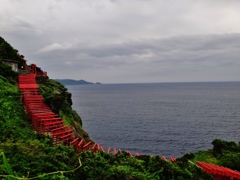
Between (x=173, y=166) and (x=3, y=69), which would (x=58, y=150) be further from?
(x=3, y=69)

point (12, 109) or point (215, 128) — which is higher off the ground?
point (12, 109)

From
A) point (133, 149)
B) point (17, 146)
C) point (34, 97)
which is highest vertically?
point (34, 97)

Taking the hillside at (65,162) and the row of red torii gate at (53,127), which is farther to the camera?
the row of red torii gate at (53,127)

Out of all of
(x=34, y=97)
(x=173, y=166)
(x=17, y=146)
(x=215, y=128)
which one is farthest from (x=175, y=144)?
(x=17, y=146)

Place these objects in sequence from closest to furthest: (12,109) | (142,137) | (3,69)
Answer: (12,109)
(3,69)
(142,137)

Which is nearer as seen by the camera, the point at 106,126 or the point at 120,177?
the point at 120,177

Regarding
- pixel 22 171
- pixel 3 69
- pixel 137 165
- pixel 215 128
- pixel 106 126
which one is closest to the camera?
pixel 22 171

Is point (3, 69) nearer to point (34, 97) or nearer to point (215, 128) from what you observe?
point (34, 97)

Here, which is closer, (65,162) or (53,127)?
(65,162)

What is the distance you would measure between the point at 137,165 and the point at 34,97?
17919 mm

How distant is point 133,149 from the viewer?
66.7 metres

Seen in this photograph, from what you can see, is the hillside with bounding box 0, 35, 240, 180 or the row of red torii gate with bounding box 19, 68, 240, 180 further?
the row of red torii gate with bounding box 19, 68, 240, 180

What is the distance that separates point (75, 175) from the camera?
53.6 feet

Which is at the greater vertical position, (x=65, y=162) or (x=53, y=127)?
(x=53, y=127)
